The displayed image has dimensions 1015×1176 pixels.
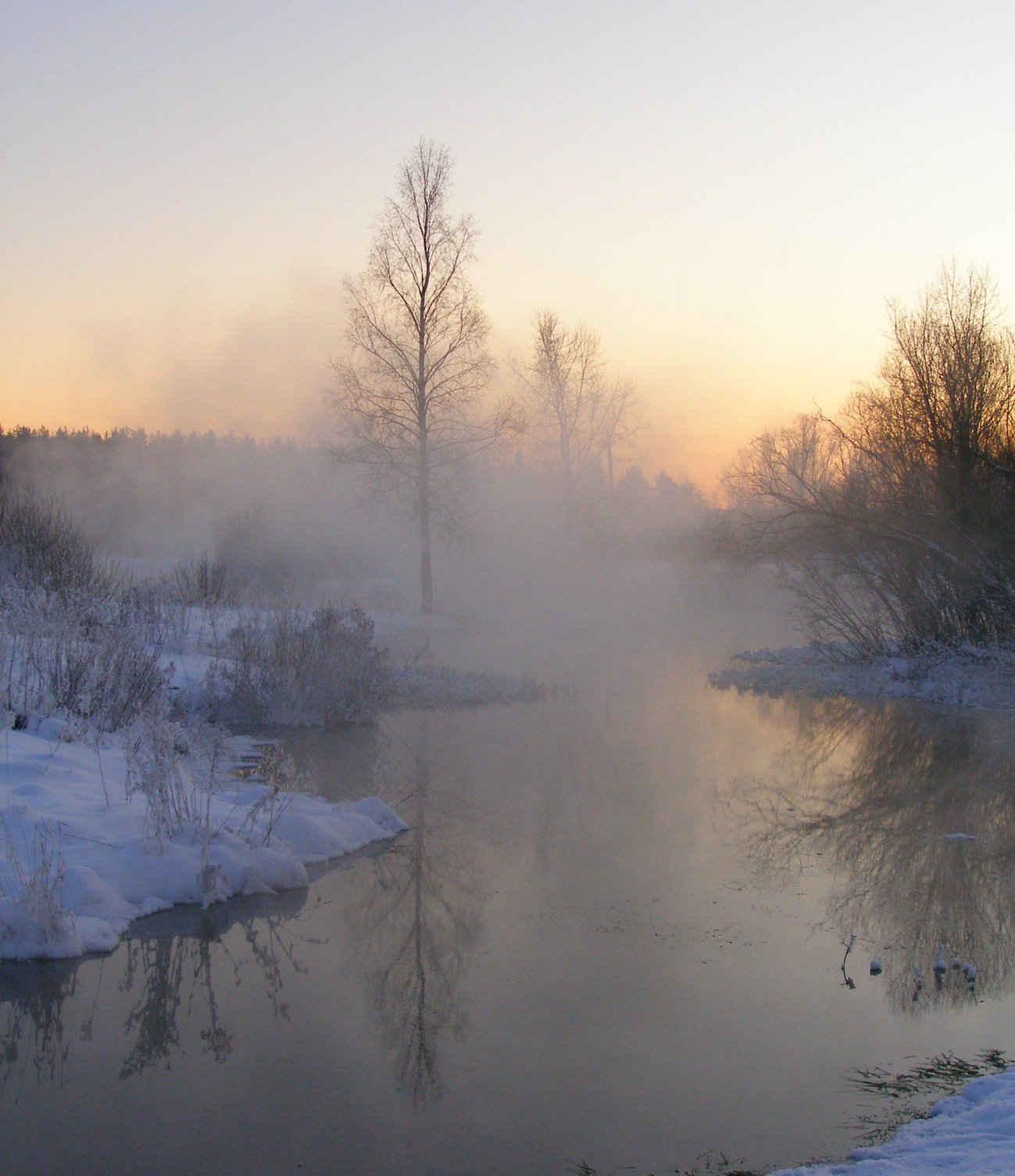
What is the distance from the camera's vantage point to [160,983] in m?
4.93

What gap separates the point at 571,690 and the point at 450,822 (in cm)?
785

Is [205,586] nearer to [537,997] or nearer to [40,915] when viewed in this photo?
[40,915]

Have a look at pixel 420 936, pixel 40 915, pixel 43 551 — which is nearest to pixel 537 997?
pixel 420 936

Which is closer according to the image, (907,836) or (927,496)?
Result: (907,836)

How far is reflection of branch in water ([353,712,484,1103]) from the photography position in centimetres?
438

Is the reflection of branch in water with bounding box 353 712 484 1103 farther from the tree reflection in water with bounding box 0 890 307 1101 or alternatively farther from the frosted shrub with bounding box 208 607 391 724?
the frosted shrub with bounding box 208 607 391 724

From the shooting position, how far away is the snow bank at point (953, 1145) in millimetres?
3096

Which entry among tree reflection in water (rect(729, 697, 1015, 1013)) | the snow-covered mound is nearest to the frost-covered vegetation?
tree reflection in water (rect(729, 697, 1015, 1013))

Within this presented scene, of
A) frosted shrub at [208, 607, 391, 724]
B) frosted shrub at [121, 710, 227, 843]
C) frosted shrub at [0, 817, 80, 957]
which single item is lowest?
frosted shrub at [0, 817, 80, 957]

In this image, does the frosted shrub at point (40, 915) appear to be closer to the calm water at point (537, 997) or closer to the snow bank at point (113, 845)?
the snow bank at point (113, 845)

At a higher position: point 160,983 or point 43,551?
point 43,551

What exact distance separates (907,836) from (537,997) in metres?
4.35

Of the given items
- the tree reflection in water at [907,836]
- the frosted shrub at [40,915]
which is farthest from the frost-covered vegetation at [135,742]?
the tree reflection in water at [907,836]

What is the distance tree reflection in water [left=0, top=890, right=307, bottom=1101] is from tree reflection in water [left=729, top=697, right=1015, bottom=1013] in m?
3.26
